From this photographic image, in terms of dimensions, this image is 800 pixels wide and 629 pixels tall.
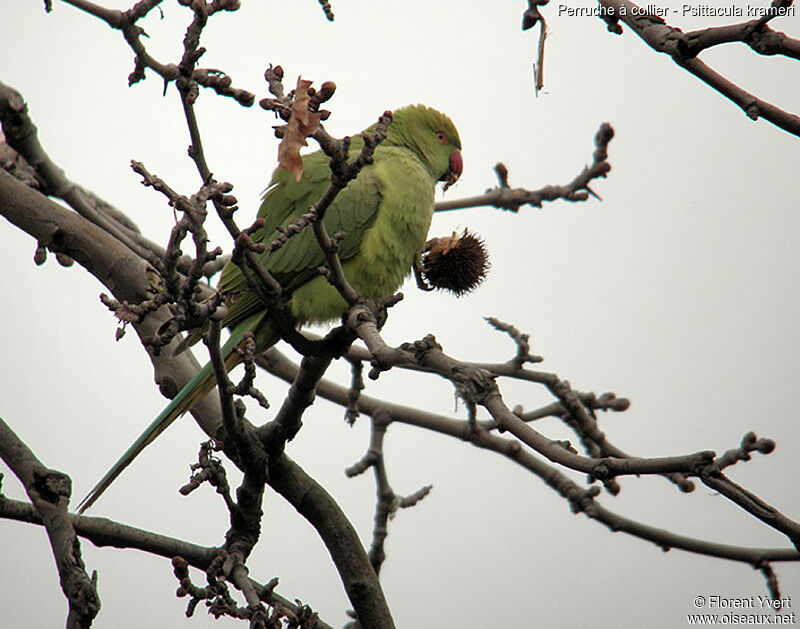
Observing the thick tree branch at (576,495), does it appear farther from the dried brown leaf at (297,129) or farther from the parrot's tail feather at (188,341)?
the dried brown leaf at (297,129)

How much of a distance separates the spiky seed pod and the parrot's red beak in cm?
100

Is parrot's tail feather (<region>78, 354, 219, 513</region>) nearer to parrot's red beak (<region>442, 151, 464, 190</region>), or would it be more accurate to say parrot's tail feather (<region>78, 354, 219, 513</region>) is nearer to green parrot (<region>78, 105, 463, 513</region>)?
green parrot (<region>78, 105, 463, 513</region>)

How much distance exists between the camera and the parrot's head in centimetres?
418

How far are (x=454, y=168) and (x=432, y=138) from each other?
0.20 metres

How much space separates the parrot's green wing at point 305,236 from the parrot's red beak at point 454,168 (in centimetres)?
91

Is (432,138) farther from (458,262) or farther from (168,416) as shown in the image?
(168,416)

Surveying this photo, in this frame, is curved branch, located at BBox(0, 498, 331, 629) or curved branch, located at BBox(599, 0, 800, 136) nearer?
curved branch, located at BBox(599, 0, 800, 136)

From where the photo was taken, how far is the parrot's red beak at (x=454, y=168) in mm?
4324

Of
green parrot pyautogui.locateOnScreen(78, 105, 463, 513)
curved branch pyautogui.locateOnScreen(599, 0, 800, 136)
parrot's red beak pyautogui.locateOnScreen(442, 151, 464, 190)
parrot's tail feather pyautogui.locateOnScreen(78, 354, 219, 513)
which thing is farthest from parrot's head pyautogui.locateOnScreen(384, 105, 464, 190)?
curved branch pyautogui.locateOnScreen(599, 0, 800, 136)

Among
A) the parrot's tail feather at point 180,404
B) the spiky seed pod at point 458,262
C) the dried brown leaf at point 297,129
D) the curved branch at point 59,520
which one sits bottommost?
the curved branch at point 59,520

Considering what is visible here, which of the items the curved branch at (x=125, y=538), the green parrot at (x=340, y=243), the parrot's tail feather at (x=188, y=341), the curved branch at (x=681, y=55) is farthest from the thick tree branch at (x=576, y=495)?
the curved branch at (x=681, y=55)

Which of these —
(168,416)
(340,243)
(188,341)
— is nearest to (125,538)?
(168,416)

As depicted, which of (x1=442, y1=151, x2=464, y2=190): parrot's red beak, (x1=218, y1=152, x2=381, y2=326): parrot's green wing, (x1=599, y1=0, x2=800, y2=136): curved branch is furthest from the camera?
(x1=442, y1=151, x2=464, y2=190): parrot's red beak

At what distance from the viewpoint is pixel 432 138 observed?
4.26 m
